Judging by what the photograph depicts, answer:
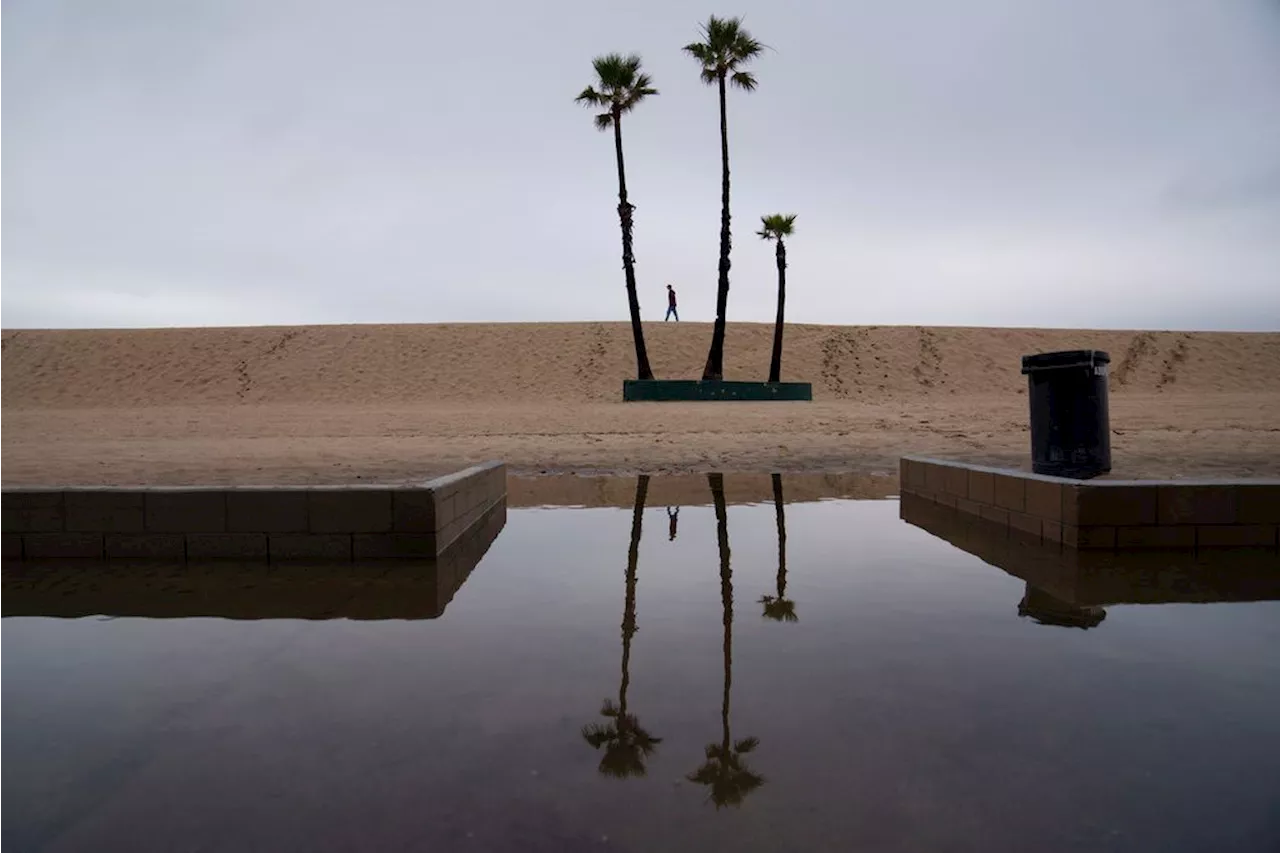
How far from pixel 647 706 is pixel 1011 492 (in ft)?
17.6

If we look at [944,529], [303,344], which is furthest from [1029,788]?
[303,344]

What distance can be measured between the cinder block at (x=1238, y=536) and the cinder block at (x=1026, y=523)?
1084 millimetres

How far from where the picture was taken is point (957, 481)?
9023 millimetres

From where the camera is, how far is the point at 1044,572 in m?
6.12

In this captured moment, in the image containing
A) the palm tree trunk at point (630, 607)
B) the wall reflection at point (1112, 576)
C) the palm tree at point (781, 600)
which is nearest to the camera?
the palm tree trunk at point (630, 607)

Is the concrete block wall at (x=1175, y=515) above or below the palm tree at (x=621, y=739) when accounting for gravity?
above

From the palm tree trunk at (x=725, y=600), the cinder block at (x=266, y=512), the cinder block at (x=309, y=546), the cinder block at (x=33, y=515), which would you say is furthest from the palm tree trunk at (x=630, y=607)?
the cinder block at (x=33, y=515)

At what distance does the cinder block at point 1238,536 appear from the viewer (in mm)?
6773

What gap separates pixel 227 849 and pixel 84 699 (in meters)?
1.72

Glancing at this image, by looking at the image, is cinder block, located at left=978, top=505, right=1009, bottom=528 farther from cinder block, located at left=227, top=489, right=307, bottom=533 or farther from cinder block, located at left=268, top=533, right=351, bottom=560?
cinder block, located at left=227, top=489, right=307, bottom=533

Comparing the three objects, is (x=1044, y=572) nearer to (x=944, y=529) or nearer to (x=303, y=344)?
(x=944, y=529)

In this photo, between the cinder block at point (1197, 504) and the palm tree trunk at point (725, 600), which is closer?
the palm tree trunk at point (725, 600)

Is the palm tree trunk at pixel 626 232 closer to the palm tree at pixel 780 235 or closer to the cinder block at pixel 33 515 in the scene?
the palm tree at pixel 780 235

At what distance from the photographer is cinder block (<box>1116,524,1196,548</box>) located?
6766 millimetres
